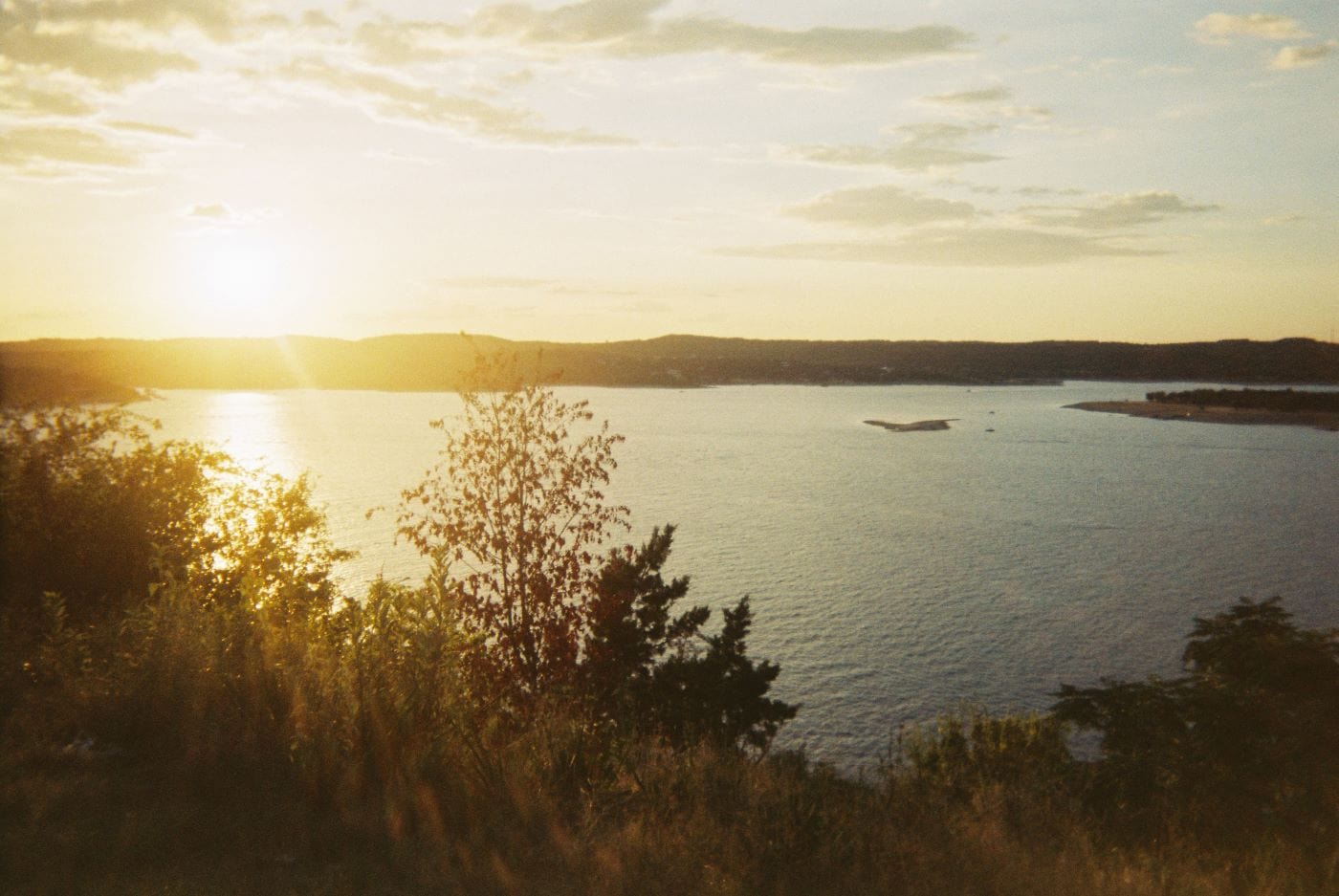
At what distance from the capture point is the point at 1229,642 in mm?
19578

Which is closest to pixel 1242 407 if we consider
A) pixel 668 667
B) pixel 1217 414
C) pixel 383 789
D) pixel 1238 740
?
pixel 1217 414

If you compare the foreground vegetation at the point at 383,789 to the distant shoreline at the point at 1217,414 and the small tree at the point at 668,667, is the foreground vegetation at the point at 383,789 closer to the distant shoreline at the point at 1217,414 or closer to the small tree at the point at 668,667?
the small tree at the point at 668,667

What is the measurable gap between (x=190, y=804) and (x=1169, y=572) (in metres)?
52.8

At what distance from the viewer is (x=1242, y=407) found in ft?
474

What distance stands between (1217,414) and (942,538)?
109 metres

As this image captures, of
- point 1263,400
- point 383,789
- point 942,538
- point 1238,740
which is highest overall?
point 1263,400

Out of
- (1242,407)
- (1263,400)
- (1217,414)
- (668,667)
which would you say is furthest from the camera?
(1242,407)

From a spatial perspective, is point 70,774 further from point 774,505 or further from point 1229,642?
point 774,505

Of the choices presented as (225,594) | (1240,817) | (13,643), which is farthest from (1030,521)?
(13,643)

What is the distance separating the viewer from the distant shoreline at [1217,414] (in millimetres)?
129625

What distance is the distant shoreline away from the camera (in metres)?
130

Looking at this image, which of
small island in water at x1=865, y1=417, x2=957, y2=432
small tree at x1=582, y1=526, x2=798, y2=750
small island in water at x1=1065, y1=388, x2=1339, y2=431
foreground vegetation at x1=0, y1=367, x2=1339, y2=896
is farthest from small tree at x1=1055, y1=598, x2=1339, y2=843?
small island in water at x1=1065, y1=388, x2=1339, y2=431

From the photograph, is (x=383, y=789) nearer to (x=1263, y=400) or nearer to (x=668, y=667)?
(x=668, y=667)

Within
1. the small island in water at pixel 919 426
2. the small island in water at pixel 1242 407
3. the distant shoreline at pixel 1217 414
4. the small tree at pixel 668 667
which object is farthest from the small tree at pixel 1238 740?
the small island in water at pixel 1242 407
